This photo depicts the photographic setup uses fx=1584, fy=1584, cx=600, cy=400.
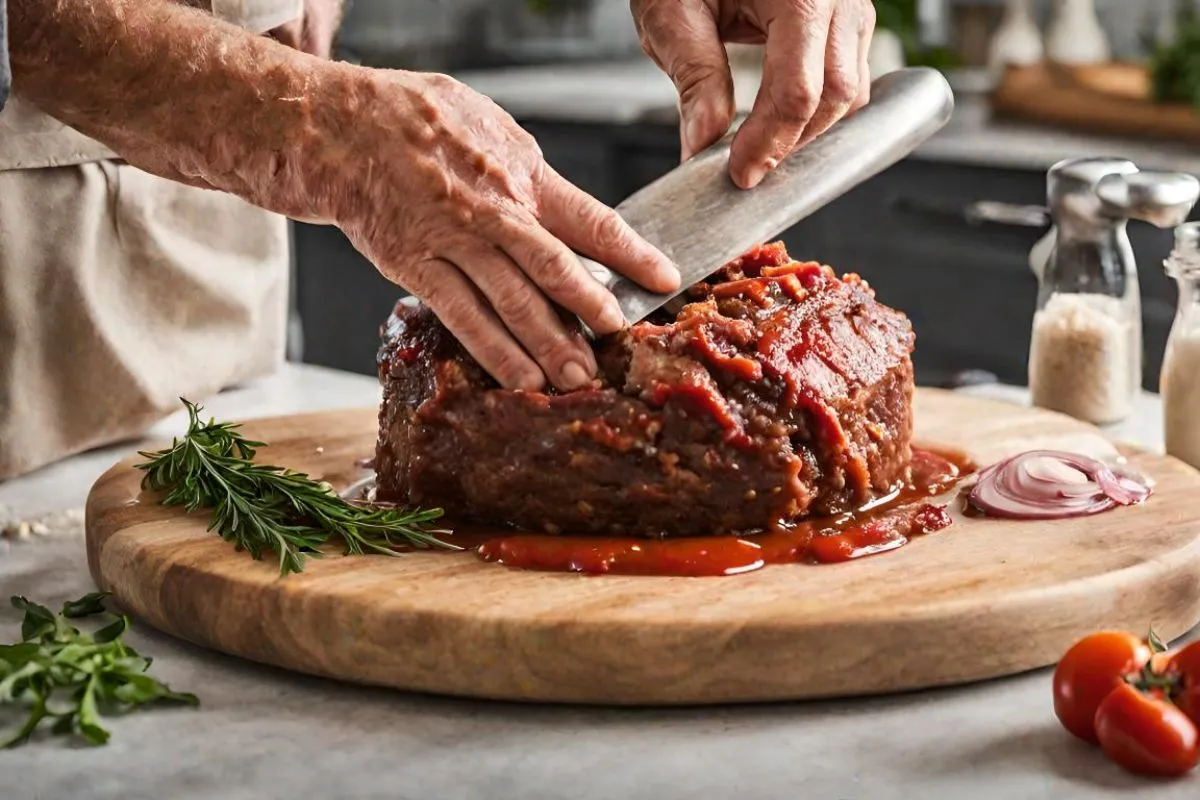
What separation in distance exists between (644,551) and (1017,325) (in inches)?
113

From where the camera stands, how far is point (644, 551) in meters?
1.77

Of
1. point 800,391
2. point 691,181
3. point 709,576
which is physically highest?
point 691,181

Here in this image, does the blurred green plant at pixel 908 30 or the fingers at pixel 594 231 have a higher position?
the blurred green plant at pixel 908 30

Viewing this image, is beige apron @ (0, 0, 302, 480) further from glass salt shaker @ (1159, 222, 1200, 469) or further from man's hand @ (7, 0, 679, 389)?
glass salt shaker @ (1159, 222, 1200, 469)

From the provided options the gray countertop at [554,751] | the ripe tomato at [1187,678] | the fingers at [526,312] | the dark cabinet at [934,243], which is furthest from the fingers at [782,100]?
the dark cabinet at [934,243]

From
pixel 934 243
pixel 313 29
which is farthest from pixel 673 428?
pixel 934 243

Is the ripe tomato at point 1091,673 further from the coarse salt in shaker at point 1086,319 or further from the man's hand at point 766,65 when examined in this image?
the coarse salt in shaker at point 1086,319

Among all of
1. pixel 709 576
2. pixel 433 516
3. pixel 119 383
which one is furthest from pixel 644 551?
pixel 119 383

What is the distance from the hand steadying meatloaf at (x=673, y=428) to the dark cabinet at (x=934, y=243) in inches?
89.7

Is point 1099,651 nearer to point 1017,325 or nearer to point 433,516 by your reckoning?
point 433,516

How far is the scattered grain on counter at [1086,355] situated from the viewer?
2.47 m

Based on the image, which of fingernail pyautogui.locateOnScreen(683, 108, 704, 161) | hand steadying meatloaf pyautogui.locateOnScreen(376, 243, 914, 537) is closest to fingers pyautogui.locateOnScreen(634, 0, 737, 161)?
fingernail pyautogui.locateOnScreen(683, 108, 704, 161)

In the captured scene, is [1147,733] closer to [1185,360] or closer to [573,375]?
[573,375]

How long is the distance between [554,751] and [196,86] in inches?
35.3
